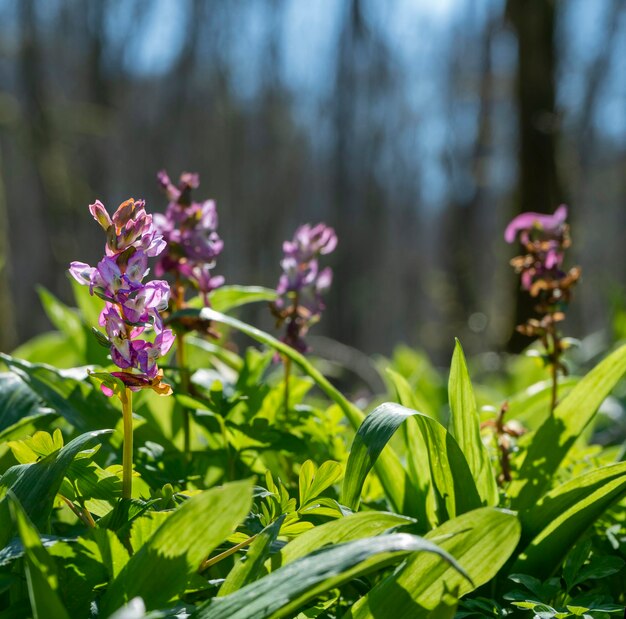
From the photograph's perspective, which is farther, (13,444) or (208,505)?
(13,444)

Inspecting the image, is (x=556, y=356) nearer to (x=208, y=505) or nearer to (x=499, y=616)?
(x=499, y=616)

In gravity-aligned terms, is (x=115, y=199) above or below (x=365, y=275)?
above

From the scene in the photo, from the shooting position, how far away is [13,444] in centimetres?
93

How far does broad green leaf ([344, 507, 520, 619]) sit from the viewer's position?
31.8 inches

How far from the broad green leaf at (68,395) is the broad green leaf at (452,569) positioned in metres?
0.67

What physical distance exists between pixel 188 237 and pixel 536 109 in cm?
382

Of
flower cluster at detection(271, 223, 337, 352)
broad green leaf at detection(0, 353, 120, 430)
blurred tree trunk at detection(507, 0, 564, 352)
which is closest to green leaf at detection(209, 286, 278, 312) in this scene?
flower cluster at detection(271, 223, 337, 352)

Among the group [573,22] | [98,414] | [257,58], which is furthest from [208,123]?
[98,414]

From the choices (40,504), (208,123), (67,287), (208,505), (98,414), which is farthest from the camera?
(208,123)

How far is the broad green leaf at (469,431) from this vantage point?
3.81 ft

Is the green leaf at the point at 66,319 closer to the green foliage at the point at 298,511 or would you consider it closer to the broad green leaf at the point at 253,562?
the green foliage at the point at 298,511

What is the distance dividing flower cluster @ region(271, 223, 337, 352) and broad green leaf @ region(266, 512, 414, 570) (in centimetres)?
57

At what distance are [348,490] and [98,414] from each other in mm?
585

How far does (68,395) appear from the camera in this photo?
1.35 metres
